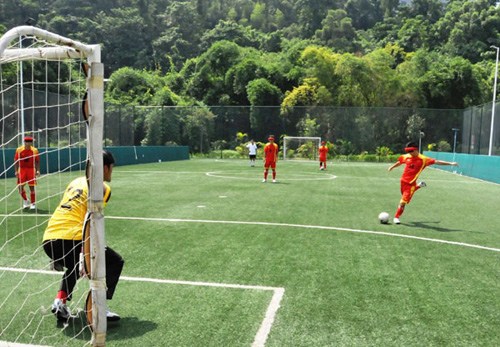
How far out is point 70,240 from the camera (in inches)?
188

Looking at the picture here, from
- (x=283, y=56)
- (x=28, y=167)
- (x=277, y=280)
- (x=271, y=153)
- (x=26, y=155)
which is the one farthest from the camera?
(x=283, y=56)

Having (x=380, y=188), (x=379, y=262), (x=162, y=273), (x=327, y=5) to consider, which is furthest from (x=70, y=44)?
(x=327, y=5)

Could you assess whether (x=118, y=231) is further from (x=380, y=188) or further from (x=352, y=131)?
(x=352, y=131)

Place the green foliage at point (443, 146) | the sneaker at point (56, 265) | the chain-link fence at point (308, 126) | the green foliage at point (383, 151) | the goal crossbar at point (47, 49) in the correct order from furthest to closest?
1. the green foliage at point (383, 151)
2. the chain-link fence at point (308, 126)
3. the green foliage at point (443, 146)
4. the sneaker at point (56, 265)
5. the goal crossbar at point (47, 49)

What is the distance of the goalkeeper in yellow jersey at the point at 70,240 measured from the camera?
4.75 metres

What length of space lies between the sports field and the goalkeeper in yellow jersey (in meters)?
0.29

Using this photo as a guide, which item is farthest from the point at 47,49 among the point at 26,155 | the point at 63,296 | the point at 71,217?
the point at 26,155

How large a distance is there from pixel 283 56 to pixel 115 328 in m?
57.7

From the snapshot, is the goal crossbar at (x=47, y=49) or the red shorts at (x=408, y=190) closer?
the goal crossbar at (x=47, y=49)

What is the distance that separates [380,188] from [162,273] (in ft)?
44.6

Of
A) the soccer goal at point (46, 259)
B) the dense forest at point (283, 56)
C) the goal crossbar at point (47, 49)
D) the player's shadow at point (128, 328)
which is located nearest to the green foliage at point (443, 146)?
the dense forest at point (283, 56)

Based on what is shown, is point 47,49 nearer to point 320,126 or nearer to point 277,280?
point 277,280

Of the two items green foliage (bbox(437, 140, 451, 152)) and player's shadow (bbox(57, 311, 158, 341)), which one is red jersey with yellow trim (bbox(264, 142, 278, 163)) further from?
green foliage (bbox(437, 140, 451, 152))

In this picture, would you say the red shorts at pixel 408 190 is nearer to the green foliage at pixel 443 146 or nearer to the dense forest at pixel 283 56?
the dense forest at pixel 283 56
